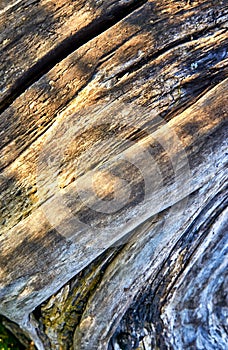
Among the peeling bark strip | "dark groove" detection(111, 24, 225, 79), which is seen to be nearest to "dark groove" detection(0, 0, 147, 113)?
the peeling bark strip

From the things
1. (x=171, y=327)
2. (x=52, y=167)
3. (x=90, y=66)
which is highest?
(x=90, y=66)

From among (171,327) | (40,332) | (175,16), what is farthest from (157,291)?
(175,16)

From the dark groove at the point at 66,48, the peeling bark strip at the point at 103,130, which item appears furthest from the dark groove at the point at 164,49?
the dark groove at the point at 66,48

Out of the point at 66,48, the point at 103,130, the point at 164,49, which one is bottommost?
the point at 103,130

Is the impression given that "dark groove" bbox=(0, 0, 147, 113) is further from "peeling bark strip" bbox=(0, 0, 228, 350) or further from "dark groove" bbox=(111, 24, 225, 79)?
"dark groove" bbox=(111, 24, 225, 79)

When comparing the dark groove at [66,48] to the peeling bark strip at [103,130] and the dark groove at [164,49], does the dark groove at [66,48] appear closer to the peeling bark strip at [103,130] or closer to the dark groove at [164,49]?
the peeling bark strip at [103,130]

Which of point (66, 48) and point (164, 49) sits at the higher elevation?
point (164, 49)

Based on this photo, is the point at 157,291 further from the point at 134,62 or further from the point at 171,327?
the point at 134,62
